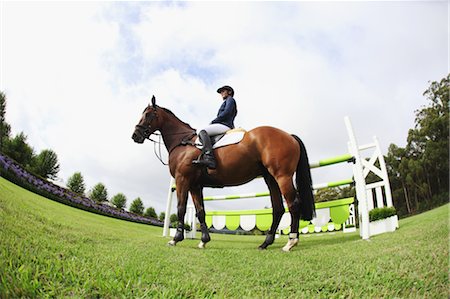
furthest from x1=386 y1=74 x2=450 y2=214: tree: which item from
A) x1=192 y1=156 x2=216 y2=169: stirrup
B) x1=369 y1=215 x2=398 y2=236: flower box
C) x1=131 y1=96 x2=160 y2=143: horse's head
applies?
x1=131 y1=96 x2=160 y2=143: horse's head

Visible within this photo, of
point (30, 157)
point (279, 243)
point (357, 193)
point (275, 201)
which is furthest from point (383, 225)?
point (30, 157)

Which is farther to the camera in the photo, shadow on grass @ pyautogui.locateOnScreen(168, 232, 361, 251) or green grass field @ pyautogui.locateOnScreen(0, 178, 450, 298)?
shadow on grass @ pyautogui.locateOnScreen(168, 232, 361, 251)

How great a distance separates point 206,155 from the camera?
294cm

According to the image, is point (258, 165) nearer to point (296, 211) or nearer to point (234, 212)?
point (296, 211)

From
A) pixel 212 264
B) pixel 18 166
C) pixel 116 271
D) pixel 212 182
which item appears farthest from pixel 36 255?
pixel 212 182

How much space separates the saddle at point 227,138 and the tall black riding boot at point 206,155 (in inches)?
4.6

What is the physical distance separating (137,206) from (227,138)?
179 cm

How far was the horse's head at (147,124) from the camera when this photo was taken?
3.25 metres

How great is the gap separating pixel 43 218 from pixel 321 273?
1.82 metres

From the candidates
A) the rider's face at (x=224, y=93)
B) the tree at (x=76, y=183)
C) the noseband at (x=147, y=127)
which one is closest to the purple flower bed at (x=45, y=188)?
the tree at (x=76, y=183)

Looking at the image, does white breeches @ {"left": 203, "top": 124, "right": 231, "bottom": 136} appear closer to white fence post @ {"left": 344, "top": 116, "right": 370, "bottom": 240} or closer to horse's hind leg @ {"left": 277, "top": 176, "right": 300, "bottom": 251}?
horse's hind leg @ {"left": 277, "top": 176, "right": 300, "bottom": 251}

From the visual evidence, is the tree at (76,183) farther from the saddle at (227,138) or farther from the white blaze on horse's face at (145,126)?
the saddle at (227,138)

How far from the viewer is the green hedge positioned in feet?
8.61

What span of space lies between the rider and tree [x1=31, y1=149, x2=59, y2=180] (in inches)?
54.8
